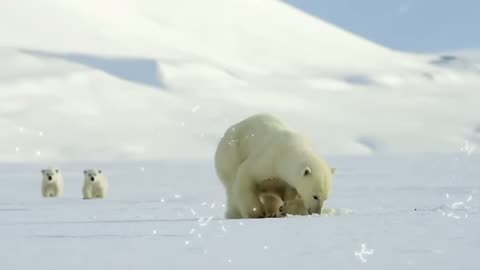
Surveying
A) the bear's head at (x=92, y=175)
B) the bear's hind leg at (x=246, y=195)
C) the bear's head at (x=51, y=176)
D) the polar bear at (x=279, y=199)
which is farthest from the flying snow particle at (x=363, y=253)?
the bear's head at (x=51, y=176)

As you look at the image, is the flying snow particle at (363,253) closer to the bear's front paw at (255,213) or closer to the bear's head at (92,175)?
the bear's front paw at (255,213)

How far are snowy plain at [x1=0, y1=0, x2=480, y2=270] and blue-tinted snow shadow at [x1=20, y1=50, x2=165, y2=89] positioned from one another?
0.28 metres

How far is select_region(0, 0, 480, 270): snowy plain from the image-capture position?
4969 millimetres

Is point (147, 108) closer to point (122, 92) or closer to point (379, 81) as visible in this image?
point (122, 92)

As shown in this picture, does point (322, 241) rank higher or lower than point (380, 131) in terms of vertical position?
higher

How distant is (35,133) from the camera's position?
244ft

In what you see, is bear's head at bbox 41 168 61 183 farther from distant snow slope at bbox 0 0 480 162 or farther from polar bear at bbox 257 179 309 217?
distant snow slope at bbox 0 0 480 162

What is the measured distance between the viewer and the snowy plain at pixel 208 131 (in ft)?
16.3

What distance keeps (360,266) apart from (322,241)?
1.07 metres

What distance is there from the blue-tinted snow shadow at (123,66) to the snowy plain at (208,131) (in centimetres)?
28

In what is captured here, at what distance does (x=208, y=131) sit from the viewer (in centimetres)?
8562

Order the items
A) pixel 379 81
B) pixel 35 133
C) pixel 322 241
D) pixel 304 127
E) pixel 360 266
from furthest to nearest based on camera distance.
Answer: pixel 379 81 < pixel 304 127 < pixel 35 133 < pixel 322 241 < pixel 360 266

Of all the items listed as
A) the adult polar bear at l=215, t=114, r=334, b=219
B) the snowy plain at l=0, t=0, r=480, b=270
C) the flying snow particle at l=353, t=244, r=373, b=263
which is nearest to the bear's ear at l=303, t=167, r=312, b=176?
the adult polar bear at l=215, t=114, r=334, b=219

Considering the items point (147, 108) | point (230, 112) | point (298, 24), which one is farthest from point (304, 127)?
point (298, 24)
